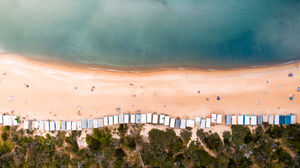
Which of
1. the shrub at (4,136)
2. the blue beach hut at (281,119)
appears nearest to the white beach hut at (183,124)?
the blue beach hut at (281,119)

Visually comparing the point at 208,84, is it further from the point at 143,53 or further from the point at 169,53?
the point at 143,53

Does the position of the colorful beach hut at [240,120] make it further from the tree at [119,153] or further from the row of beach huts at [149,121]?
the tree at [119,153]

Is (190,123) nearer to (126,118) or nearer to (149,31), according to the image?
(126,118)

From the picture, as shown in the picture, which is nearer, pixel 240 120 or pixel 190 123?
pixel 240 120

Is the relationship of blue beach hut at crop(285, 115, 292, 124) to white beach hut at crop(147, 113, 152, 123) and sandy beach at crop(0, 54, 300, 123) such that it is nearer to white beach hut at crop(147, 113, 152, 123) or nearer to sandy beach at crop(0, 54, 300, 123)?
sandy beach at crop(0, 54, 300, 123)

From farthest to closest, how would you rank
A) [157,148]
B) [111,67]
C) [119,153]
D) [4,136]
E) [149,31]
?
1. [149,31]
2. [111,67]
3. [4,136]
4. [157,148]
5. [119,153]

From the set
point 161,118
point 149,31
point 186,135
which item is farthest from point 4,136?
point 149,31

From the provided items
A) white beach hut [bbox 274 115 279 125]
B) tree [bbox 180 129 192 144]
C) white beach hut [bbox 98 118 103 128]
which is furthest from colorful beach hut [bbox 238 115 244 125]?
white beach hut [bbox 98 118 103 128]
